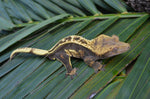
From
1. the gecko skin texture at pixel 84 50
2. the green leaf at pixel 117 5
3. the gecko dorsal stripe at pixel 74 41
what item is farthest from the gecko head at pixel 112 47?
the green leaf at pixel 117 5

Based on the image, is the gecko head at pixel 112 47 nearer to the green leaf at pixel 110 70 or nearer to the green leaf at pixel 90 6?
the green leaf at pixel 110 70

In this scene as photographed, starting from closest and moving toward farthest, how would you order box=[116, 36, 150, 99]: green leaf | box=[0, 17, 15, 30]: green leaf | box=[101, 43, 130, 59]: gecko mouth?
box=[116, 36, 150, 99]: green leaf, box=[101, 43, 130, 59]: gecko mouth, box=[0, 17, 15, 30]: green leaf

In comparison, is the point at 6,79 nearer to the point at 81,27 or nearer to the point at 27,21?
the point at 27,21

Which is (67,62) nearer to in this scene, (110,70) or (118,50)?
(110,70)

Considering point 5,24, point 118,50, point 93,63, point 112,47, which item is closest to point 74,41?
point 93,63

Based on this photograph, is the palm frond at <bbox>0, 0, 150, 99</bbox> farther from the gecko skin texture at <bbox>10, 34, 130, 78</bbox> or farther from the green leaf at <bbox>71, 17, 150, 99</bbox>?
the gecko skin texture at <bbox>10, 34, 130, 78</bbox>

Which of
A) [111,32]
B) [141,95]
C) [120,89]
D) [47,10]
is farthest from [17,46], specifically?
[141,95]

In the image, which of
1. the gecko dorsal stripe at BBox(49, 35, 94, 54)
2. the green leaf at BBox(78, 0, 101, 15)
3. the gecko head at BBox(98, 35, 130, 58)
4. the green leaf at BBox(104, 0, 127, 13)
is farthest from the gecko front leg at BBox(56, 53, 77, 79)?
the green leaf at BBox(104, 0, 127, 13)
